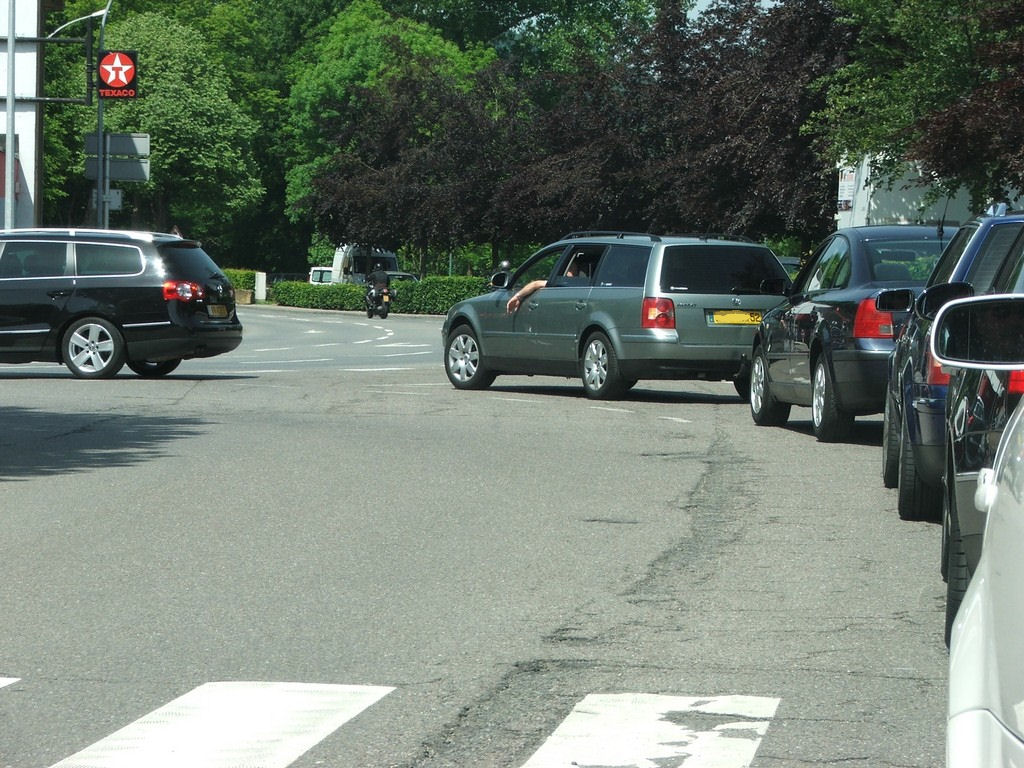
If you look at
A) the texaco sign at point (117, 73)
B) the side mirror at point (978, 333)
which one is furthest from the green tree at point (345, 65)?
the side mirror at point (978, 333)

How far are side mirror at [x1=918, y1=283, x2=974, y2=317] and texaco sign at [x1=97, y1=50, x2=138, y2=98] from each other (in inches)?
1362

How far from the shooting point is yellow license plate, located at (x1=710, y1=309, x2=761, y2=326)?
18.6 meters

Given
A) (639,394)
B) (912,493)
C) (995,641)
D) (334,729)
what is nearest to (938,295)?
(912,493)

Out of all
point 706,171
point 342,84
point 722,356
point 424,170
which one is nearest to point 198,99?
point 342,84

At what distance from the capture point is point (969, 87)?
26.1 meters

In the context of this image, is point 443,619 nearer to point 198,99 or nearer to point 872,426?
point 872,426

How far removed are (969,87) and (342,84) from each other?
56808 mm

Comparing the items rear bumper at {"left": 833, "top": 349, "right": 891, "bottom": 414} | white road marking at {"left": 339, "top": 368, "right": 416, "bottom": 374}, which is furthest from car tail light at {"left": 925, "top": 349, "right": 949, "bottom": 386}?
white road marking at {"left": 339, "top": 368, "right": 416, "bottom": 374}

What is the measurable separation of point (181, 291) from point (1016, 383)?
660 inches

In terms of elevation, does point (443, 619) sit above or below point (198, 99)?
below

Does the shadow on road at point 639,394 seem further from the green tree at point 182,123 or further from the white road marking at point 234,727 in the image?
the green tree at point 182,123

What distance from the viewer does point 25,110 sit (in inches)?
1905

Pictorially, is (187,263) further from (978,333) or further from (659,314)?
(978,333)

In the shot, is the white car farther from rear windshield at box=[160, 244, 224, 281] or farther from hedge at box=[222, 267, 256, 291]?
hedge at box=[222, 267, 256, 291]
